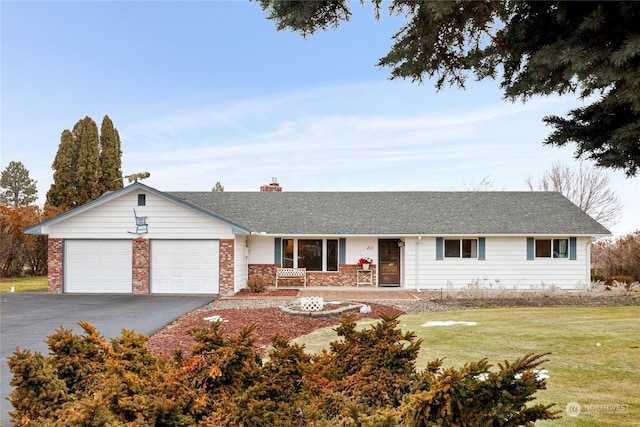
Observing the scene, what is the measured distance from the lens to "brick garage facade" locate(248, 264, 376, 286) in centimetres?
1988

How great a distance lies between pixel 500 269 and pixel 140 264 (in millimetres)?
15765

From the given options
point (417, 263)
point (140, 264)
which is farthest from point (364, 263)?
point (140, 264)

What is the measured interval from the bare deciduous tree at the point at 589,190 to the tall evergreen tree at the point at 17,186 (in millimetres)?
57419

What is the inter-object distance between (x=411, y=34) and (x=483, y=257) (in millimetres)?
17295

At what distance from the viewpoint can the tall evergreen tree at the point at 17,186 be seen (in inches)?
1994

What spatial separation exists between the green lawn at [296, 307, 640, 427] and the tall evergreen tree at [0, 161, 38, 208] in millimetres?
55009

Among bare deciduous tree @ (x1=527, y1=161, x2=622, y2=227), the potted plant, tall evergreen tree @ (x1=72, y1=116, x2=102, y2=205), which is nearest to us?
the potted plant

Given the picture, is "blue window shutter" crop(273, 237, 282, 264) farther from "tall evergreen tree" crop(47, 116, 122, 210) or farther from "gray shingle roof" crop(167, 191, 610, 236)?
"tall evergreen tree" crop(47, 116, 122, 210)

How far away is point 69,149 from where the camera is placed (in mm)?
31047

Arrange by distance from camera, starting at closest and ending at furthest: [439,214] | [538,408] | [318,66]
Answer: [538,408] → [318,66] → [439,214]

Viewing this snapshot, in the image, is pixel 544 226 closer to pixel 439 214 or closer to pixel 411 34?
pixel 439 214

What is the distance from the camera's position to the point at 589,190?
33.7 meters

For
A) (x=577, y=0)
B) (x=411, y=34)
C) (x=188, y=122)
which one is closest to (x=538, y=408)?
(x=577, y=0)

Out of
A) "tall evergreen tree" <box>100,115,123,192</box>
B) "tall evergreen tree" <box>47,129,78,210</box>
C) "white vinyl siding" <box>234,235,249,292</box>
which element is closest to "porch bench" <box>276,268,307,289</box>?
"white vinyl siding" <box>234,235,249,292</box>
